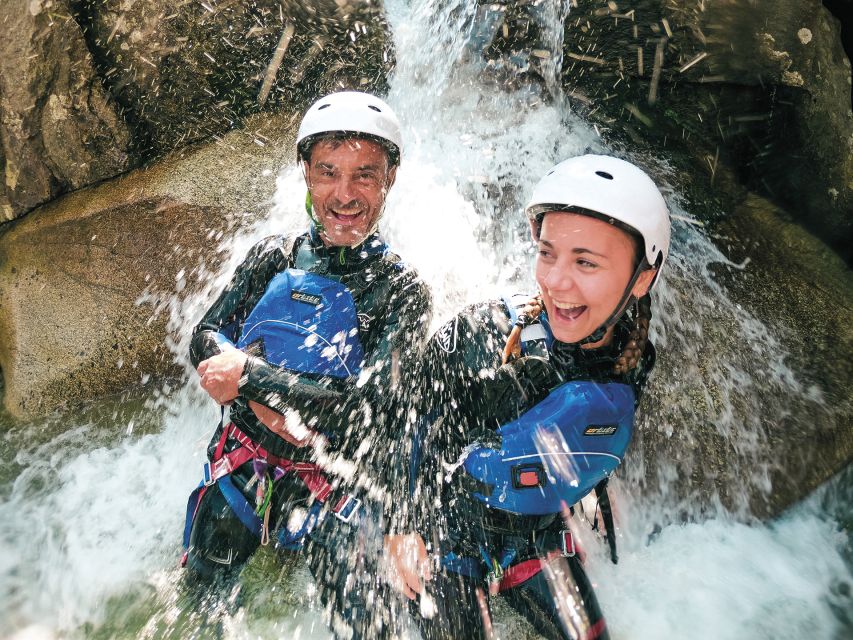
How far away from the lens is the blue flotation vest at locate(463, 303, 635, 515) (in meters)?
2.20

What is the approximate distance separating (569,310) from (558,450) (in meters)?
0.59

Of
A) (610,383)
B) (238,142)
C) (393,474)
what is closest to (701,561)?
(610,383)

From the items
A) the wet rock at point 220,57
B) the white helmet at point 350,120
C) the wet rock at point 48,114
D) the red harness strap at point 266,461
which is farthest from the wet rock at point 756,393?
the wet rock at point 48,114

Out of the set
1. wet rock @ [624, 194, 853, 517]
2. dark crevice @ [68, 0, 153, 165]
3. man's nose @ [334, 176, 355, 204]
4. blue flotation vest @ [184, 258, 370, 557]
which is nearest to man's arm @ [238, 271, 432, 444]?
blue flotation vest @ [184, 258, 370, 557]

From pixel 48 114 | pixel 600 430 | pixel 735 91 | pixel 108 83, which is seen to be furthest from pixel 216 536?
pixel 735 91

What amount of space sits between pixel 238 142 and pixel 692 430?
464 cm

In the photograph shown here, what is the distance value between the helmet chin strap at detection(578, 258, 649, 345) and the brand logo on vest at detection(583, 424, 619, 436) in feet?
1.28

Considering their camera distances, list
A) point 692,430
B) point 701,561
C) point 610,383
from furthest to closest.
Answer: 1. point 692,430
2. point 701,561
3. point 610,383

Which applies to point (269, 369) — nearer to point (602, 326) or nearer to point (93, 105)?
point (602, 326)

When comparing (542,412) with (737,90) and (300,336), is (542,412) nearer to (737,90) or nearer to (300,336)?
(300,336)

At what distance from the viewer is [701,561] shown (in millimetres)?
3400

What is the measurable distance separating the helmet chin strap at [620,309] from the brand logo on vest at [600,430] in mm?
391

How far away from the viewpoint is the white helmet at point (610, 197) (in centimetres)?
224

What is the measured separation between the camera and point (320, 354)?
266 cm
